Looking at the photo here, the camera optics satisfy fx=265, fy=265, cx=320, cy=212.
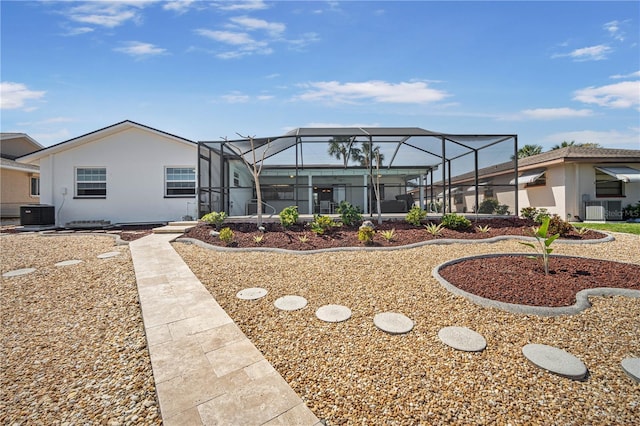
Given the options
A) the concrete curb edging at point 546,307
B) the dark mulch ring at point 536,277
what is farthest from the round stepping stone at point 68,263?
the dark mulch ring at point 536,277

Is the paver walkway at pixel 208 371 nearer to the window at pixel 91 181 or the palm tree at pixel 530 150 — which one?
the window at pixel 91 181

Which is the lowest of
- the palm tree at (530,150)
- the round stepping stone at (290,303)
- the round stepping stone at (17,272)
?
the round stepping stone at (290,303)

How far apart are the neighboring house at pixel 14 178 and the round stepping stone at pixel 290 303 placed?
62.7 feet

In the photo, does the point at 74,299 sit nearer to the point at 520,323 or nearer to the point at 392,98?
the point at 520,323

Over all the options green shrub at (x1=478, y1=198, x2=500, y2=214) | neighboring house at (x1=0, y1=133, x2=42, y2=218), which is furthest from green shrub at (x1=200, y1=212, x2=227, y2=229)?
neighboring house at (x1=0, y1=133, x2=42, y2=218)

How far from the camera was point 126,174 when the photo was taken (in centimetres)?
1247

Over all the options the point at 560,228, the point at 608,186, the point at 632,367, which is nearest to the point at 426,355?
the point at 632,367

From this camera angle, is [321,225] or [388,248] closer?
[388,248]

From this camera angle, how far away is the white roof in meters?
11.8

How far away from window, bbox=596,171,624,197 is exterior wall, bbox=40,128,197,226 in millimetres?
19427

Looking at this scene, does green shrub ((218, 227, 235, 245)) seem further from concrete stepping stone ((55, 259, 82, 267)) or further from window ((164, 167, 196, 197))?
window ((164, 167, 196, 197))

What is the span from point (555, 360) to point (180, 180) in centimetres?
1382

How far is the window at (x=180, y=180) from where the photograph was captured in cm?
1262

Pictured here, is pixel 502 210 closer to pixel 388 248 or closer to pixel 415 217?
pixel 415 217
